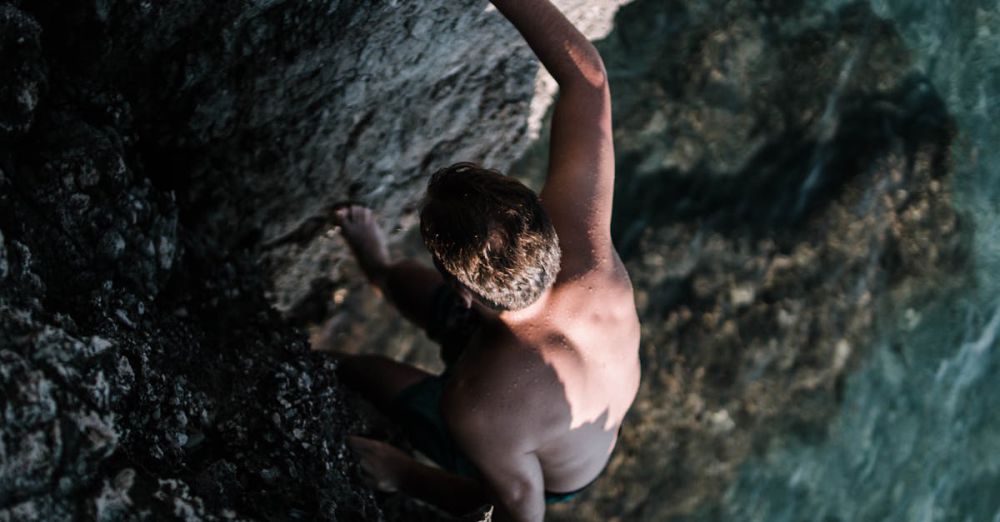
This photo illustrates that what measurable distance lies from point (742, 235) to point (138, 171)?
8.50 feet

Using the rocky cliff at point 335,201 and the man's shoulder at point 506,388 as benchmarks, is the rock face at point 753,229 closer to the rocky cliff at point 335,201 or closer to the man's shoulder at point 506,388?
the rocky cliff at point 335,201

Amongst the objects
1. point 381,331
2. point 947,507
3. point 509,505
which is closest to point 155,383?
point 509,505

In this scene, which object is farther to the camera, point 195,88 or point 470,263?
point 195,88

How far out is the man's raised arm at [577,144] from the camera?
2.34 meters

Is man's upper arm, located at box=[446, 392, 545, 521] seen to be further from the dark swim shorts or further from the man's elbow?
the man's elbow

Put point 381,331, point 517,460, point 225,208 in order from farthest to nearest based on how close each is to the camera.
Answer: point 381,331, point 225,208, point 517,460

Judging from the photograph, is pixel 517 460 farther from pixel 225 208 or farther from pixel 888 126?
pixel 888 126

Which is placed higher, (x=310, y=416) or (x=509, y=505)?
(x=310, y=416)

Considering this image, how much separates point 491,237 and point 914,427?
2.92 metres

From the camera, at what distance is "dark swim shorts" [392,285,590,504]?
2797 millimetres

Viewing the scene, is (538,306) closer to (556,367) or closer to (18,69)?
(556,367)

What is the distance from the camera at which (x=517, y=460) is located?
7.82 feet

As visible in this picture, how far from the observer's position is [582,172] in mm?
2379

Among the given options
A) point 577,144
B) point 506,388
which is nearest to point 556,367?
point 506,388
